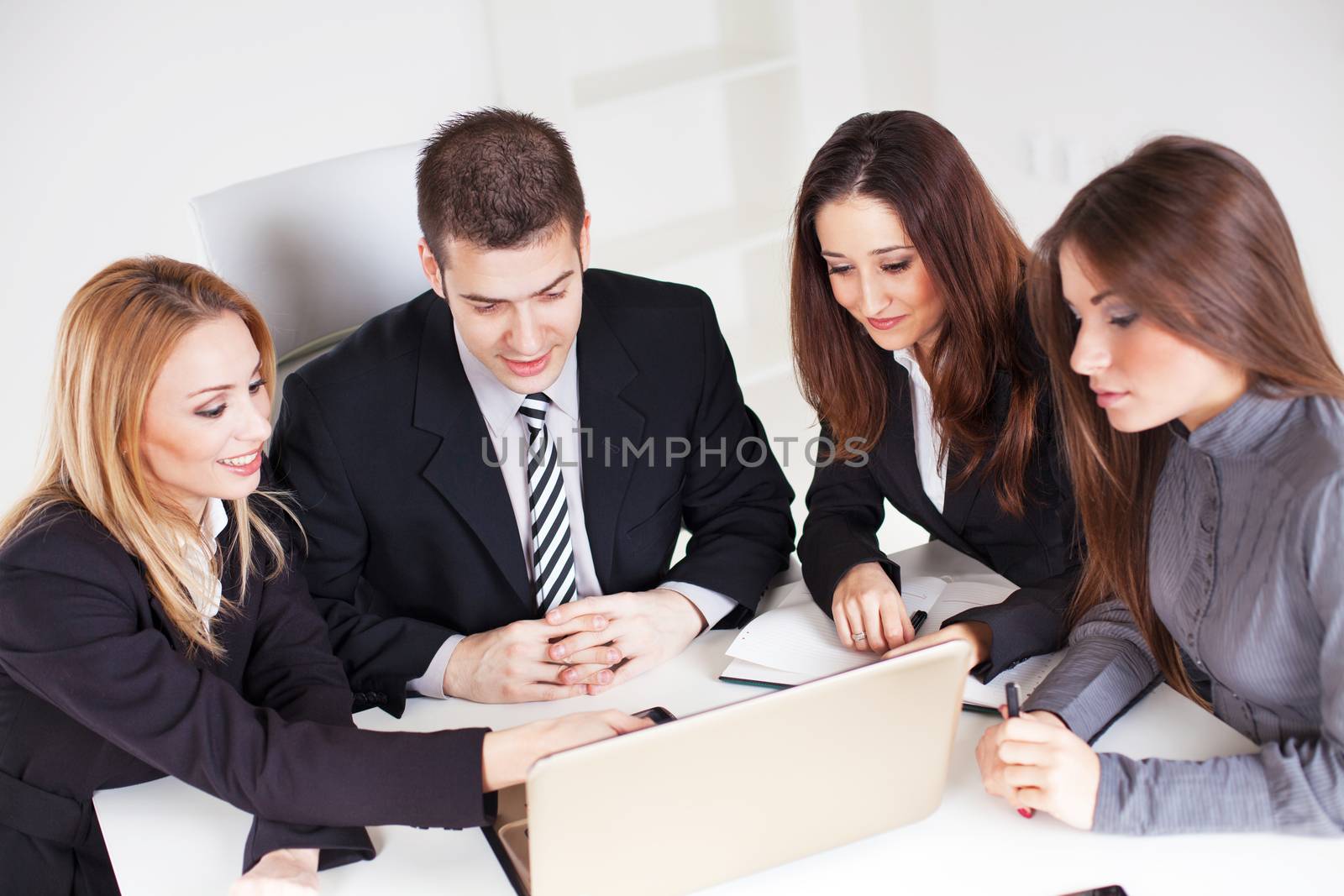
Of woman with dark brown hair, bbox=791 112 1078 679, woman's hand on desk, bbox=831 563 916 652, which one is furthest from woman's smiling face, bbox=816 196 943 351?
woman's hand on desk, bbox=831 563 916 652

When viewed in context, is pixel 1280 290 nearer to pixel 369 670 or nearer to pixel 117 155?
pixel 369 670

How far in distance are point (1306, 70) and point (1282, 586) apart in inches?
84.6

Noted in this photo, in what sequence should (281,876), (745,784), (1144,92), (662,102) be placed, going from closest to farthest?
(745,784) → (281,876) → (1144,92) → (662,102)

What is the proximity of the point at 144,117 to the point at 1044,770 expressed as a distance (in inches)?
111


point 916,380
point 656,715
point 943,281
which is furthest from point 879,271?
point 656,715

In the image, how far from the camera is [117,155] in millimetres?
3123


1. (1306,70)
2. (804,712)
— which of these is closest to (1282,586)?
(804,712)

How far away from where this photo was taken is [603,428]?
1.85 meters

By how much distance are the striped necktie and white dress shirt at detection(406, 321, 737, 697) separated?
14mm

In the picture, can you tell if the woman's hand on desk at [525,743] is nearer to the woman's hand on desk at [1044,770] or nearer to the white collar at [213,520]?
the woman's hand on desk at [1044,770]

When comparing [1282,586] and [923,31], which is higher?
[923,31]

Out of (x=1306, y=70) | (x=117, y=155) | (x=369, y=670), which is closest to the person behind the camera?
(x=369, y=670)

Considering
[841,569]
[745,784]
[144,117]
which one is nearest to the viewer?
[745,784]

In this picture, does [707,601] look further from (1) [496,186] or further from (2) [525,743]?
(1) [496,186]
